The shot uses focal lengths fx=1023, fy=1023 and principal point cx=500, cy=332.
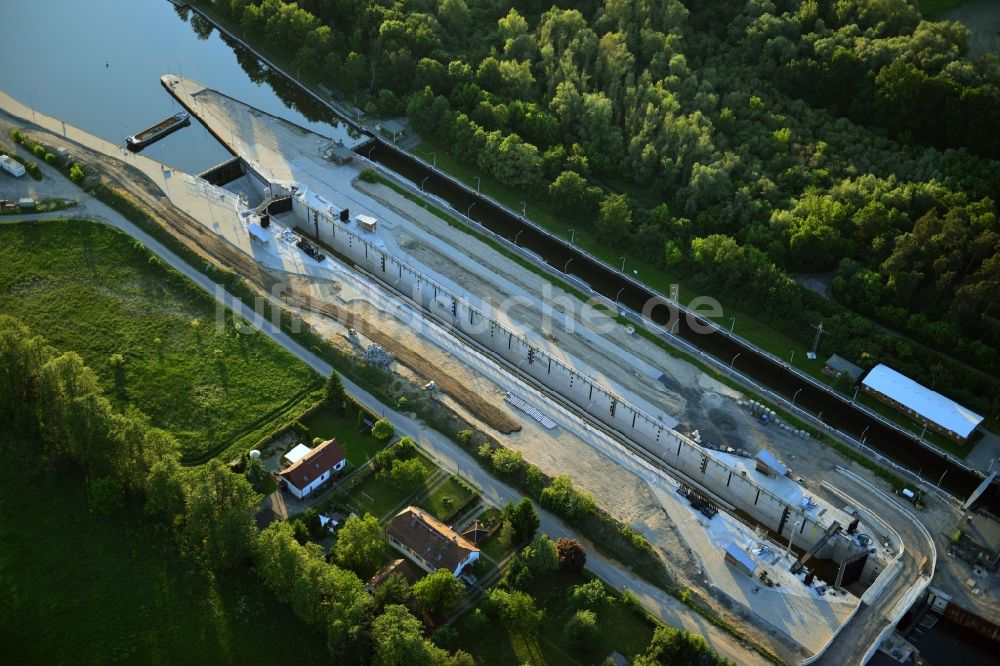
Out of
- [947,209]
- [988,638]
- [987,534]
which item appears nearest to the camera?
[988,638]

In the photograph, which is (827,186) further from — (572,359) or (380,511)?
(380,511)

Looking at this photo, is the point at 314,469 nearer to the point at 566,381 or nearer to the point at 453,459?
the point at 453,459

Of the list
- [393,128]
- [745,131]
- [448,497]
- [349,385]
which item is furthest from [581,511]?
[393,128]

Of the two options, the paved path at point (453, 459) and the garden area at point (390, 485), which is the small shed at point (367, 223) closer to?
the paved path at point (453, 459)

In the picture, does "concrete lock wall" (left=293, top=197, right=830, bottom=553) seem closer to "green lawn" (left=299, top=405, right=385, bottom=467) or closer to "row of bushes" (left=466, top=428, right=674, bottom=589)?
"row of bushes" (left=466, top=428, right=674, bottom=589)

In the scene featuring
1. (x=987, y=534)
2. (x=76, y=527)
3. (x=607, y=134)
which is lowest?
(x=76, y=527)

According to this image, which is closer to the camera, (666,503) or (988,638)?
(988,638)

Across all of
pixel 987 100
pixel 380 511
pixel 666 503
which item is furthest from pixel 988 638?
pixel 987 100

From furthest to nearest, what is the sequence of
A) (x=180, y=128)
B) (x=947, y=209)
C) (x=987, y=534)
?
(x=180, y=128), (x=947, y=209), (x=987, y=534)
